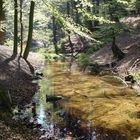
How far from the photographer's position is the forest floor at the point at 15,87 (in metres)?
9.74

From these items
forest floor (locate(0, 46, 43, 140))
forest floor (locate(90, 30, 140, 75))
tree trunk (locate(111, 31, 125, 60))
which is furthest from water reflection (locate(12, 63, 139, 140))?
tree trunk (locate(111, 31, 125, 60))

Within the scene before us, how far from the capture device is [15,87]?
16.0 m

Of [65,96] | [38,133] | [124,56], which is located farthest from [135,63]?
[38,133]

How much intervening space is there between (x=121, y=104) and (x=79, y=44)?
1114 inches

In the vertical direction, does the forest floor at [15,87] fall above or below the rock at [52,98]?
above

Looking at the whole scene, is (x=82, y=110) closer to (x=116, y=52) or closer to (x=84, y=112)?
(x=84, y=112)

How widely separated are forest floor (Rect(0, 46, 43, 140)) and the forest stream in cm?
45

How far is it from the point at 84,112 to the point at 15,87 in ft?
14.3

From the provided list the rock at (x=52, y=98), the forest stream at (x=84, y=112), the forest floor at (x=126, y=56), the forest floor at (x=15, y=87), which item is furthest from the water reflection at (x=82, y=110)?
the forest floor at (x=126, y=56)

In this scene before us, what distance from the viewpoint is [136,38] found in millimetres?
28188

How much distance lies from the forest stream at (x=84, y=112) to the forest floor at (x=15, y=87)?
0.45 m

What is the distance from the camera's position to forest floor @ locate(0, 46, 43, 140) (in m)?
9.74

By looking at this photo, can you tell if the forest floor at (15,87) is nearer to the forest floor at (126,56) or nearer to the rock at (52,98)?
the rock at (52,98)

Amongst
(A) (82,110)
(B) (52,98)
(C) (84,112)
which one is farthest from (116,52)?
(C) (84,112)
